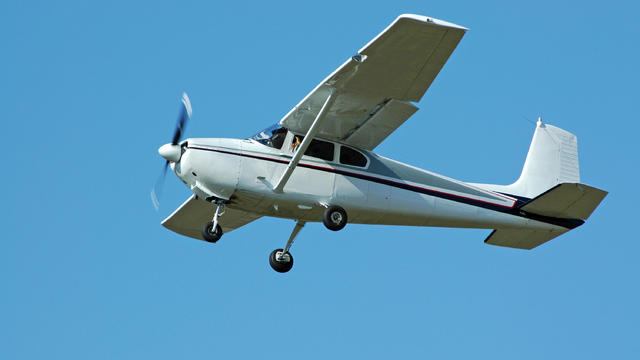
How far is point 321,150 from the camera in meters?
15.4

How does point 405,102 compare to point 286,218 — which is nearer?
point 405,102

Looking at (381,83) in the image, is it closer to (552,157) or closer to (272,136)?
(272,136)

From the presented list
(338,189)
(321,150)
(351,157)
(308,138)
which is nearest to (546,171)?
(351,157)

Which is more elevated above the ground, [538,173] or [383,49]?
[383,49]

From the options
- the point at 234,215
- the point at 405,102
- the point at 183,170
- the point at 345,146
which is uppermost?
the point at 405,102

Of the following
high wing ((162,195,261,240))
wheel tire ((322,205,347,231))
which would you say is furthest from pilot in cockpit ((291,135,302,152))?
high wing ((162,195,261,240))

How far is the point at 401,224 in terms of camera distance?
16031 mm

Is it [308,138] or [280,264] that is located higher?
[308,138]

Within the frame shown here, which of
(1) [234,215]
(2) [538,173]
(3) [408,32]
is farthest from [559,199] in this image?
(1) [234,215]

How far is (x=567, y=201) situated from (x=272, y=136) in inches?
209

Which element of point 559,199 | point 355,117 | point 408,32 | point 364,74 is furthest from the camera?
point 559,199

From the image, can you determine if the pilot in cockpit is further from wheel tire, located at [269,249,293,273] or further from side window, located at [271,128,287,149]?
wheel tire, located at [269,249,293,273]

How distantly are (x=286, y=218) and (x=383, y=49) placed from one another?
3.70 meters

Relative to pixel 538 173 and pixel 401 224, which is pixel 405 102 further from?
pixel 538 173
